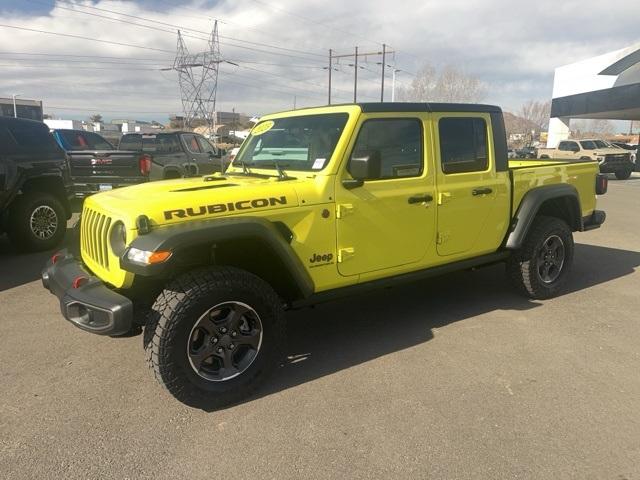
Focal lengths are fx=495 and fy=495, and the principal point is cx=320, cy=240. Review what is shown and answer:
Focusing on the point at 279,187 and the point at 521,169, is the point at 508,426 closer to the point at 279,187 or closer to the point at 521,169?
the point at 279,187

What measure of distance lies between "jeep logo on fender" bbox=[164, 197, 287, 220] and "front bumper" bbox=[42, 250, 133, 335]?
1.89 ft

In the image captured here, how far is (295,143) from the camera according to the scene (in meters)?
3.90

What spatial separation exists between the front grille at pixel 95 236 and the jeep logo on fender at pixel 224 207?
1.80 ft

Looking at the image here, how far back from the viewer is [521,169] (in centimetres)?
484

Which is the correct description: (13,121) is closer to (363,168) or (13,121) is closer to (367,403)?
(363,168)

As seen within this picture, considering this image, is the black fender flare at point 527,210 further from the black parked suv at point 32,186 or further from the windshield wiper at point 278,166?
the black parked suv at point 32,186

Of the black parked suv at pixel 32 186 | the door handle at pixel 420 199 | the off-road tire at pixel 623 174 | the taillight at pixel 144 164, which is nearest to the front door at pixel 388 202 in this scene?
the door handle at pixel 420 199

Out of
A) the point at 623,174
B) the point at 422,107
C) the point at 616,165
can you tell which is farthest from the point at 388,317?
the point at 623,174

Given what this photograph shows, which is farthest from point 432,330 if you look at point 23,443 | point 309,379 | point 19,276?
point 19,276

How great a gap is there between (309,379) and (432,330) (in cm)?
136

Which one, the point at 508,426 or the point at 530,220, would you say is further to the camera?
the point at 530,220

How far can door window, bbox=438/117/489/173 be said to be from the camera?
414 centimetres

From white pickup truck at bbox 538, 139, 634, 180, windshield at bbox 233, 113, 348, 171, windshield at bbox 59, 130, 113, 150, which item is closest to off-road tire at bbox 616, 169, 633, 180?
white pickup truck at bbox 538, 139, 634, 180

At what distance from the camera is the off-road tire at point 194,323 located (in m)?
2.88
